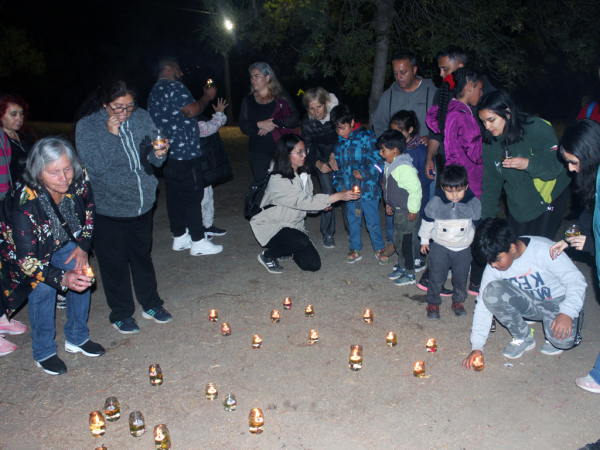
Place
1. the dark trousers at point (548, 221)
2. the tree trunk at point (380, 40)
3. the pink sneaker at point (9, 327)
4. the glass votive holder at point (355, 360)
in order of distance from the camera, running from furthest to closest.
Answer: the tree trunk at point (380, 40), the pink sneaker at point (9, 327), the dark trousers at point (548, 221), the glass votive holder at point (355, 360)

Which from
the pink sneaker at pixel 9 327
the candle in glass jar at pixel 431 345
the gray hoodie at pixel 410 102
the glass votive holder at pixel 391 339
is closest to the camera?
the candle in glass jar at pixel 431 345

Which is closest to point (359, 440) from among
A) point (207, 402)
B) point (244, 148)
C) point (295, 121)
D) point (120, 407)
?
point (207, 402)

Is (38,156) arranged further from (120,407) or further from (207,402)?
(207,402)

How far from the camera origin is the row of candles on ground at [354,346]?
3.91 meters

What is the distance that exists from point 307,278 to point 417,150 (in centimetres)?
197

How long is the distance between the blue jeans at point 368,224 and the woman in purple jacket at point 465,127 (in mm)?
1262

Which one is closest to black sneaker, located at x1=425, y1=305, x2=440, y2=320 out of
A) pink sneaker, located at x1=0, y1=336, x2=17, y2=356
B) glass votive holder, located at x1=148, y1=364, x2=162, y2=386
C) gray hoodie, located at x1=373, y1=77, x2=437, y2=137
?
gray hoodie, located at x1=373, y1=77, x2=437, y2=137

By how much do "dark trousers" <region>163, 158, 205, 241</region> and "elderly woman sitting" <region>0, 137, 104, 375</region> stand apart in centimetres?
200

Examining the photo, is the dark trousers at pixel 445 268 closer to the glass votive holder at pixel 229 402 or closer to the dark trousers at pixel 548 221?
the dark trousers at pixel 548 221

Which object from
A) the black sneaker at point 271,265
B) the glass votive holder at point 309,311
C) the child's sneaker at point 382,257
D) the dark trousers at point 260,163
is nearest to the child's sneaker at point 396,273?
the child's sneaker at point 382,257

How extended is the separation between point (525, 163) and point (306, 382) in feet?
8.73

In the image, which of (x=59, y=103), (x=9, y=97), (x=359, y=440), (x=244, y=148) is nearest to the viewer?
(x=359, y=440)

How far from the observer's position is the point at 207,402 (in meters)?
3.71

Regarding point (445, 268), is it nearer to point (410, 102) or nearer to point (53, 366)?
point (410, 102)
